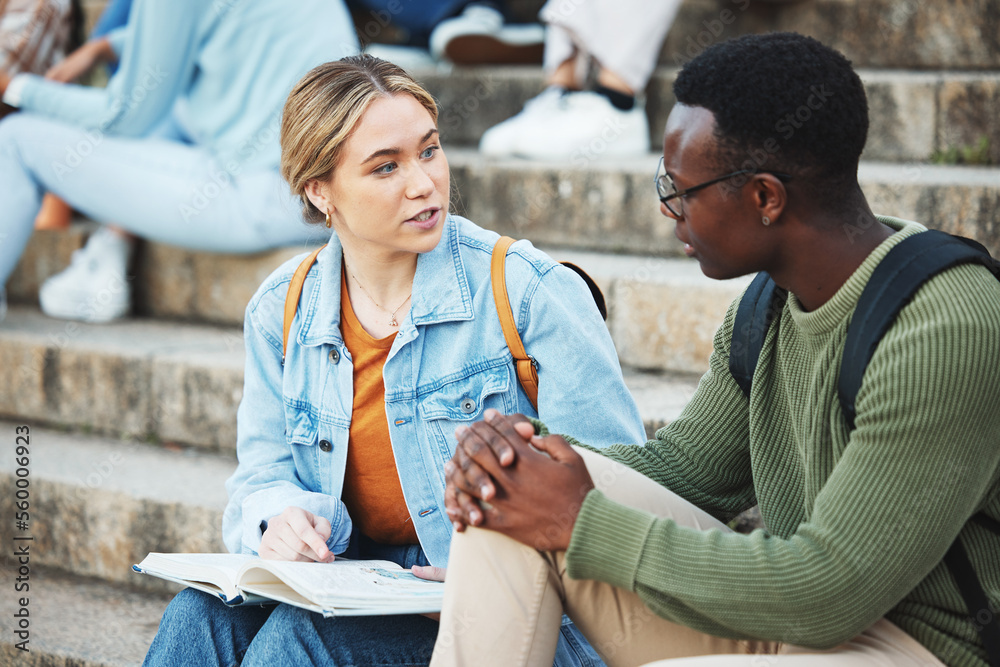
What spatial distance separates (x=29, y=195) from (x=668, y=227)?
2316 mm

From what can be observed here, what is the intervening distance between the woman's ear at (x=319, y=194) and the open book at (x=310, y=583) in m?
0.72

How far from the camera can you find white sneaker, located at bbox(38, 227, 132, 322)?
3807 mm

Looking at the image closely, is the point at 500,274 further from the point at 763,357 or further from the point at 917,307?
the point at 917,307

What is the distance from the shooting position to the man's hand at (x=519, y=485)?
1.49 metres

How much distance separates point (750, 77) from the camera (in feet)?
4.72

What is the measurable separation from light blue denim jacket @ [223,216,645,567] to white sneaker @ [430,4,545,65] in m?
2.27

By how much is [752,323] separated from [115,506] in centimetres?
206

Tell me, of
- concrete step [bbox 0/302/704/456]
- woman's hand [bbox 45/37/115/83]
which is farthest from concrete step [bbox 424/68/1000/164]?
woman's hand [bbox 45/37/115/83]

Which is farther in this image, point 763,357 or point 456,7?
point 456,7

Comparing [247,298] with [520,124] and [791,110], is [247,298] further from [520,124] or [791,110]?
[791,110]

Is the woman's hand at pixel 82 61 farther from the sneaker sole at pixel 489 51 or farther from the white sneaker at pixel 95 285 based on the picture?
the sneaker sole at pixel 489 51

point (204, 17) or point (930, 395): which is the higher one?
point (204, 17)

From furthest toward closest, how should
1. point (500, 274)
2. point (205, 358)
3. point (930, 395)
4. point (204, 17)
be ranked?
point (204, 17), point (205, 358), point (500, 274), point (930, 395)

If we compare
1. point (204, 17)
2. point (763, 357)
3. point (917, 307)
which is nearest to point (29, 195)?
point (204, 17)
